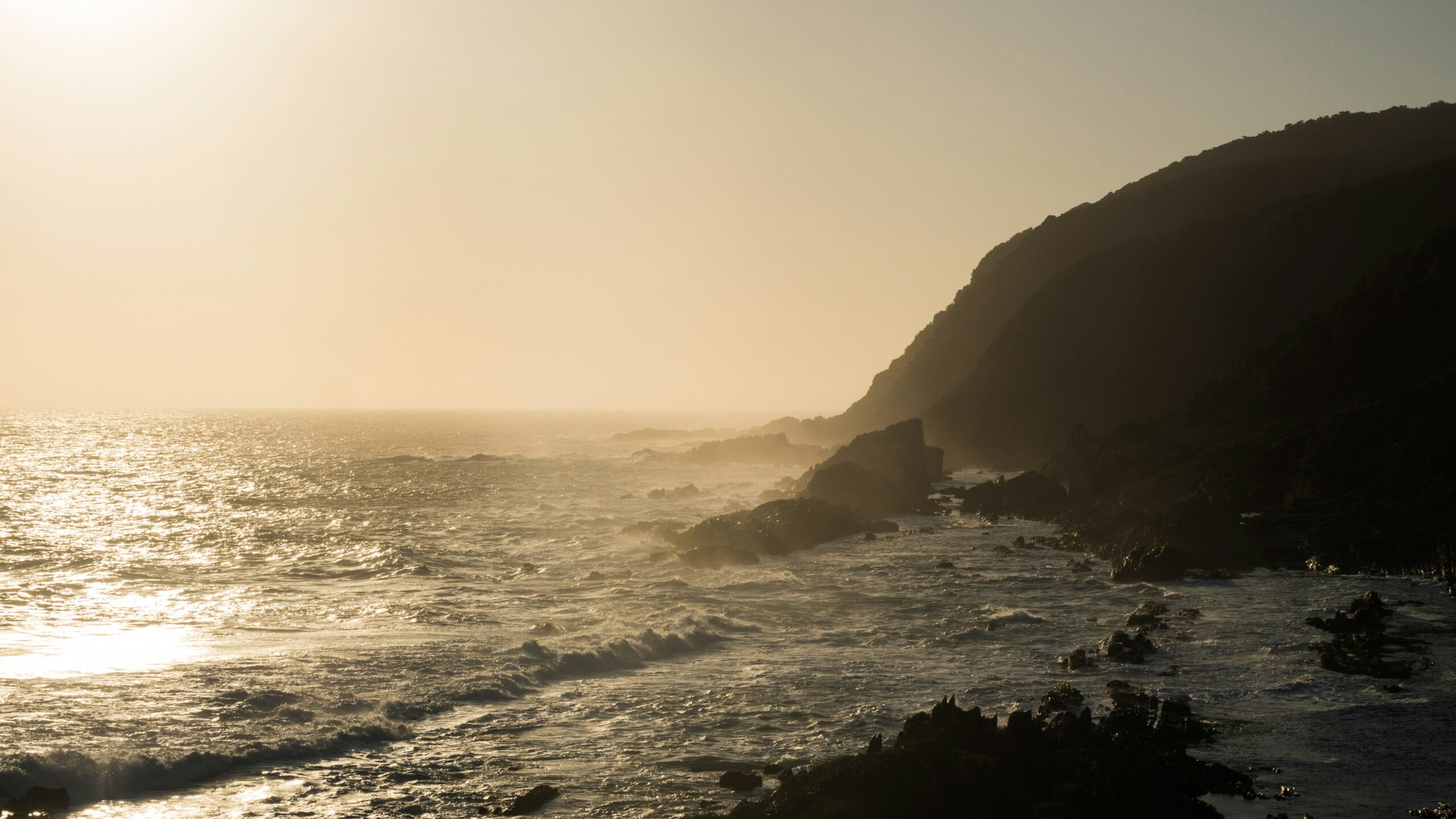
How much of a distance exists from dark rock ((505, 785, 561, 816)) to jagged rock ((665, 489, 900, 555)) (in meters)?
27.7

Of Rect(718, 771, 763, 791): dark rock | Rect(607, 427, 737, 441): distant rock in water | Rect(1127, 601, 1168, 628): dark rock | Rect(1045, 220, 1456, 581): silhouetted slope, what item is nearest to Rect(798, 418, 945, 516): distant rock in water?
Rect(1045, 220, 1456, 581): silhouetted slope

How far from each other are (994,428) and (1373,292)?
34369mm

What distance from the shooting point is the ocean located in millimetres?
16297

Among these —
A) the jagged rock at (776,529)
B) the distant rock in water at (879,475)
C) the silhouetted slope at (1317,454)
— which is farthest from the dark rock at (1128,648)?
the distant rock in water at (879,475)

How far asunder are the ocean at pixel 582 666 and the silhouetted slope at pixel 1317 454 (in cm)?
316

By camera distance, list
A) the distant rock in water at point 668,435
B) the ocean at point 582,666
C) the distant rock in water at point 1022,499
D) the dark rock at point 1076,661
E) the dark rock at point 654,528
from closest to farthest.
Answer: the ocean at point 582,666
the dark rock at point 1076,661
the dark rock at point 654,528
the distant rock in water at point 1022,499
the distant rock in water at point 668,435

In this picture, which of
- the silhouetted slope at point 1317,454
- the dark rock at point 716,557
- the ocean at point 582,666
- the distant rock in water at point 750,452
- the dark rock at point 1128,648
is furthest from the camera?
the distant rock in water at point 750,452

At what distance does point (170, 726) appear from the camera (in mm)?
18875

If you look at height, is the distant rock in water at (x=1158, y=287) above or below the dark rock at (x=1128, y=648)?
above

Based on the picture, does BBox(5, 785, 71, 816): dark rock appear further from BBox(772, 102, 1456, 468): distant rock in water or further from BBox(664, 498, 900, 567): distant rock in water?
BBox(772, 102, 1456, 468): distant rock in water

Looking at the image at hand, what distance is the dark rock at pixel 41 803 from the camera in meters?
15.4

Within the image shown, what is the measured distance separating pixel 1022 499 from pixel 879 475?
361 inches

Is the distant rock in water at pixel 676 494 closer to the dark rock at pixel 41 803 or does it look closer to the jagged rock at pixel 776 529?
the jagged rock at pixel 776 529

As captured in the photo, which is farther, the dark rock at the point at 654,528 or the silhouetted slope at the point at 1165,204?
the silhouetted slope at the point at 1165,204
